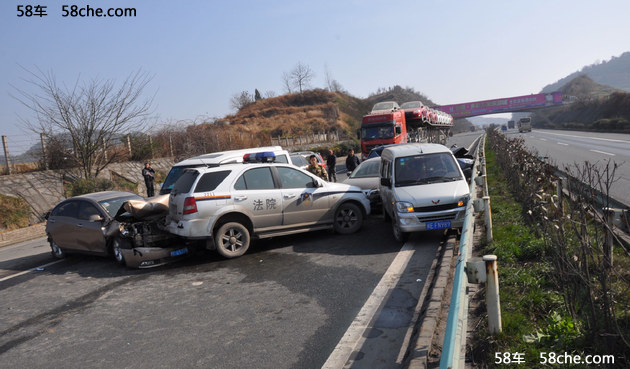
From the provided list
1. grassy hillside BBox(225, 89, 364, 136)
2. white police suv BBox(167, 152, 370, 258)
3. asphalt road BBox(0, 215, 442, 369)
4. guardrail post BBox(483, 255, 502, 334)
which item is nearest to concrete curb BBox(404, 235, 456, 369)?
asphalt road BBox(0, 215, 442, 369)

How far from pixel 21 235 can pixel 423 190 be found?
1314cm

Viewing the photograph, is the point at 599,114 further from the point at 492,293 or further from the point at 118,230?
the point at 492,293

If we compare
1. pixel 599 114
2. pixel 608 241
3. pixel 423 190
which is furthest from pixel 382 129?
pixel 599 114

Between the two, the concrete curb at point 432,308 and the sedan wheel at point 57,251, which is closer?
the concrete curb at point 432,308

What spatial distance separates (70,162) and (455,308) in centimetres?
2122

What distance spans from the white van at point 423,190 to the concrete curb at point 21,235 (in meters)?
11.7

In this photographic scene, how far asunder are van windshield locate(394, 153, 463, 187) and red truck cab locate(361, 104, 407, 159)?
16041mm

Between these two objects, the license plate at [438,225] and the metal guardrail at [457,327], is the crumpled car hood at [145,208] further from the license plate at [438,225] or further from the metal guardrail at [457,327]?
the metal guardrail at [457,327]

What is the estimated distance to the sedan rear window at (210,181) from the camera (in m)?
8.04

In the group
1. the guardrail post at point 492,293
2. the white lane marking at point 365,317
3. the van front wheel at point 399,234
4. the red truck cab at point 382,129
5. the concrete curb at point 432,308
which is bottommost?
the white lane marking at point 365,317

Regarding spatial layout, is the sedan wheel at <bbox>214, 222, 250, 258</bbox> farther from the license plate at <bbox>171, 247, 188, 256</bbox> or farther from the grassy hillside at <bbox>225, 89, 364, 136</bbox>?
the grassy hillside at <bbox>225, 89, 364, 136</bbox>

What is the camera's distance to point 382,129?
2556cm

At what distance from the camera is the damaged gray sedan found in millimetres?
7996

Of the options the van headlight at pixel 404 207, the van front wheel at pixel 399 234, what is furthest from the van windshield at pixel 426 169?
the van front wheel at pixel 399 234
